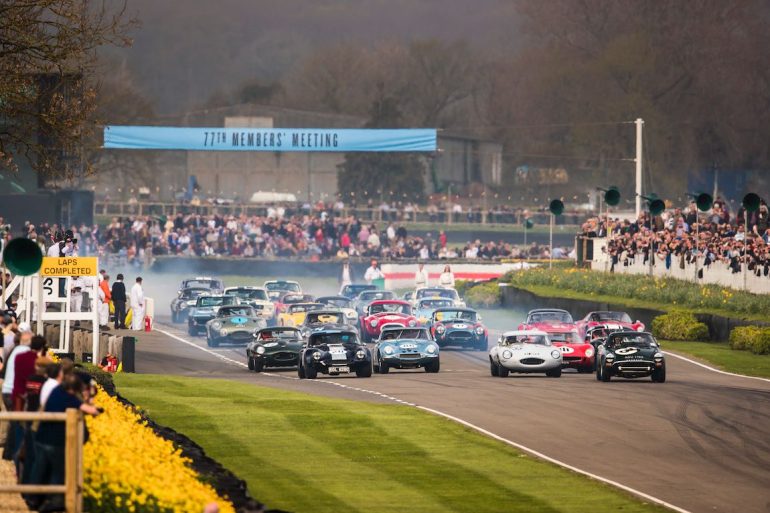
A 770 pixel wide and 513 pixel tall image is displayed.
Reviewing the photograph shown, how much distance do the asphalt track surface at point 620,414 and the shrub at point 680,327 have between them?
452 cm

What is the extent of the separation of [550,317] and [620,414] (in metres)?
15.5

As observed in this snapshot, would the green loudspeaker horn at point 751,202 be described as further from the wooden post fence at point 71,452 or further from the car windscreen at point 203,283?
the wooden post fence at point 71,452

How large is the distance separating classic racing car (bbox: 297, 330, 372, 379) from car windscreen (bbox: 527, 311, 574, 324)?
26.5 ft

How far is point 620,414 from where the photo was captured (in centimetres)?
2695

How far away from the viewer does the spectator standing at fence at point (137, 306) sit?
48.4 m

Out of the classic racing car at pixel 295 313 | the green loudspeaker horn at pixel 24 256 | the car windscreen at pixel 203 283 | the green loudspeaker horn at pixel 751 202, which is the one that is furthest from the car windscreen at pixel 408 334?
the car windscreen at pixel 203 283

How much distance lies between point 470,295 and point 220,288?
11.9 m

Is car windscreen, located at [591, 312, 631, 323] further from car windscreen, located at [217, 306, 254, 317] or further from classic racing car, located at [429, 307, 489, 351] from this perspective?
car windscreen, located at [217, 306, 254, 317]

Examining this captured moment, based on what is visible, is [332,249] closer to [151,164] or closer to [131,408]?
[151,164]

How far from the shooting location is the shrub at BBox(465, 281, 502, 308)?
62.2 meters

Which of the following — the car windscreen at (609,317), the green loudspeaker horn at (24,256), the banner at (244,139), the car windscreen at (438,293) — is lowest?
the car windscreen at (609,317)

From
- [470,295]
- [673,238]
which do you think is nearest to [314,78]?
[470,295]

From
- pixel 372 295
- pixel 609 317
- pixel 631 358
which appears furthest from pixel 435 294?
pixel 631 358

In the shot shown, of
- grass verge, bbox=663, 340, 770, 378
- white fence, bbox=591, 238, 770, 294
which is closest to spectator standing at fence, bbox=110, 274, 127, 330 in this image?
grass verge, bbox=663, 340, 770, 378
